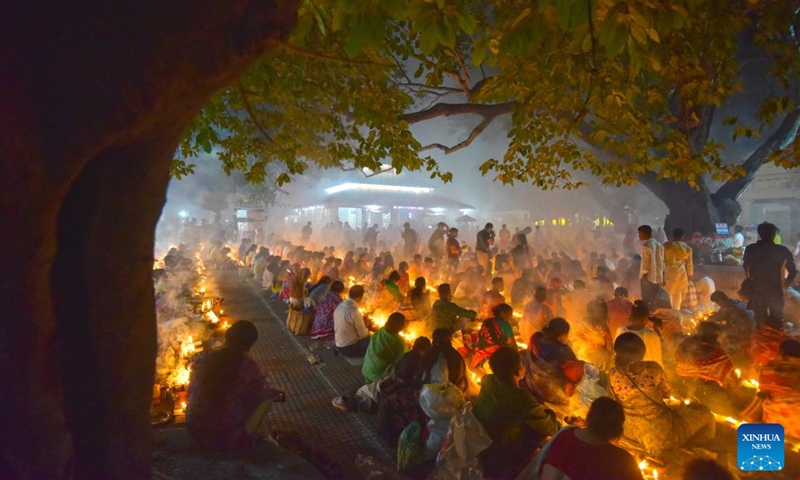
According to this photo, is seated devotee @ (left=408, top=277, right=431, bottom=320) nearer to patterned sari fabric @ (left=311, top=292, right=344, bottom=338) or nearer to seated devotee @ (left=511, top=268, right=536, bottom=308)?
patterned sari fabric @ (left=311, top=292, right=344, bottom=338)

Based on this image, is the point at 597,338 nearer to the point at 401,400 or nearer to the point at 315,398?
the point at 401,400

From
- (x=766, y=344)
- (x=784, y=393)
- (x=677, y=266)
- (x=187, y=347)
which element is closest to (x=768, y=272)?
(x=677, y=266)

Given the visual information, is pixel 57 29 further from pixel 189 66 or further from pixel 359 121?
pixel 359 121

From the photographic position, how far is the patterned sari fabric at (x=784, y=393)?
4402 mm

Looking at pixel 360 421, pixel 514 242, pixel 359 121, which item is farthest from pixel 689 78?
pixel 514 242

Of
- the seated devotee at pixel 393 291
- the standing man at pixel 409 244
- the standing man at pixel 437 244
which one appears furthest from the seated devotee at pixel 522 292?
the standing man at pixel 409 244

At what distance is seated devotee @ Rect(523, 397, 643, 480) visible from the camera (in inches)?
110

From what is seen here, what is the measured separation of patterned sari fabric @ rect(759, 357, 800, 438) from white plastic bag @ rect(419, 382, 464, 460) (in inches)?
134

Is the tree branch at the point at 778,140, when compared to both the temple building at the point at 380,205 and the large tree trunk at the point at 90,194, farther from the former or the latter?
the temple building at the point at 380,205

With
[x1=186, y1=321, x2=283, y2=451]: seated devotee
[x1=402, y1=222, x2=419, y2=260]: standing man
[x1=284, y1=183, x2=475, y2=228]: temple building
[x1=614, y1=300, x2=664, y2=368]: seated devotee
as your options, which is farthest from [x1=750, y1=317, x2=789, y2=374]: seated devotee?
[x1=284, y1=183, x2=475, y2=228]: temple building

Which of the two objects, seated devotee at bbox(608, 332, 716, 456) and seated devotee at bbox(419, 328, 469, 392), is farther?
seated devotee at bbox(419, 328, 469, 392)

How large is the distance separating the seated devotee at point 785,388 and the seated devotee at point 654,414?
2.61ft

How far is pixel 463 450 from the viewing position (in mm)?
3770

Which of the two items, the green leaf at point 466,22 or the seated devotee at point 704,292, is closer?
the green leaf at point 466,22
